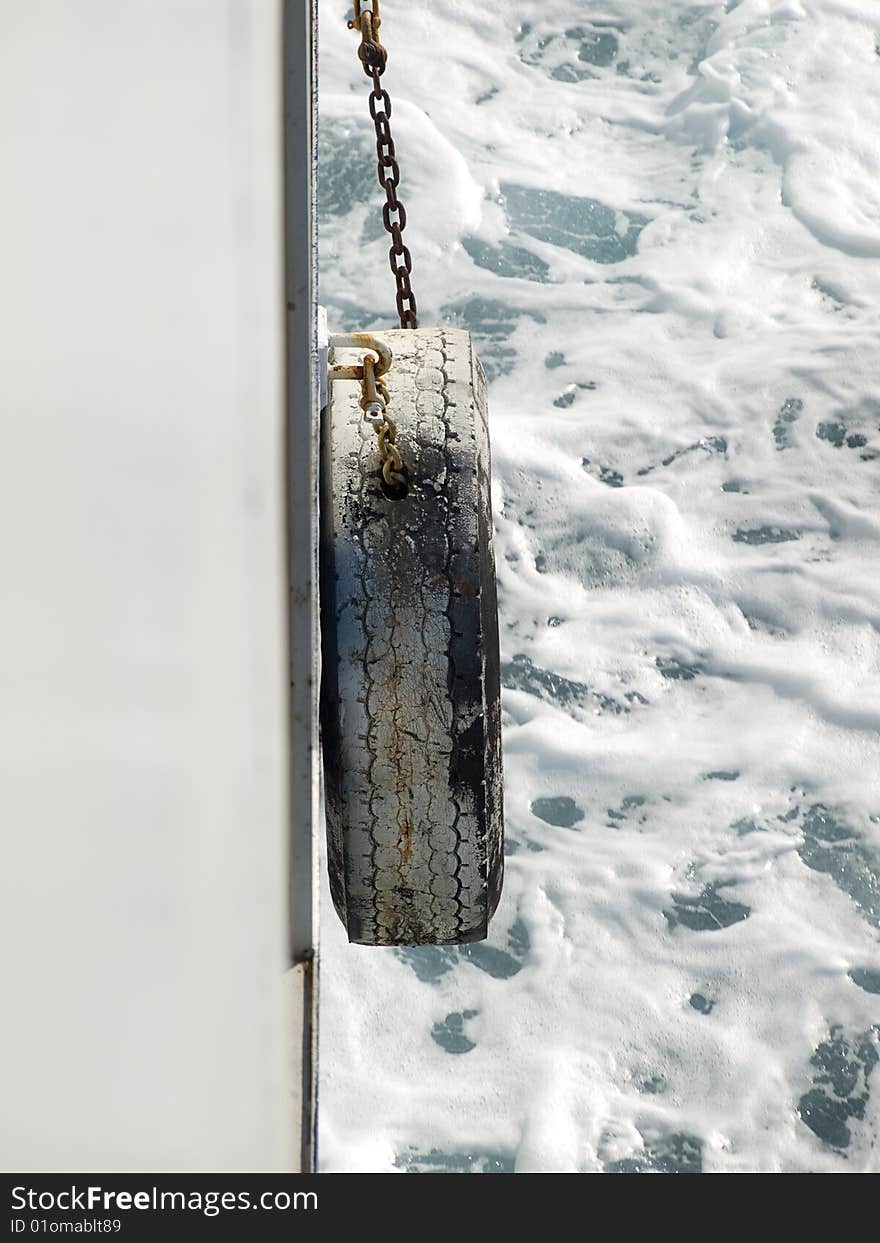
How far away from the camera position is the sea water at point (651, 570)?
3174 millimetres

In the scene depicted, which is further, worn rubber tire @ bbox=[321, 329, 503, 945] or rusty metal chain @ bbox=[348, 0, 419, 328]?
rusty metal chain @ bbox=[348, 0, 419, 328]

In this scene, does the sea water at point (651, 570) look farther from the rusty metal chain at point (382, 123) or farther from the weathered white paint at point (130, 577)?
the weathered white paint at point (130, 577)

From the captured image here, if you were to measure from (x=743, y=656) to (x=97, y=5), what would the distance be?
3797 millimetres

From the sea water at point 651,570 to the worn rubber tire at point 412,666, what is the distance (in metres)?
1.10

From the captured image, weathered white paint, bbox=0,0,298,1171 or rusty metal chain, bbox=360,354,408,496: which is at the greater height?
weathered white paint, bbox=0,0,298,1171

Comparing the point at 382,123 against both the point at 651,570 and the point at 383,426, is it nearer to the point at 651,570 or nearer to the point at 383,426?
the point at 383,426

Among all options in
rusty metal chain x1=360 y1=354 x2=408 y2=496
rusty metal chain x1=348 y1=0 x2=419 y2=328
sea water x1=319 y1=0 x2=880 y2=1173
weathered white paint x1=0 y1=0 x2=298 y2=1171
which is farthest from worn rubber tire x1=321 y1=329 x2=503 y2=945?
sea water x1=319 y1=0 x2=880 y2=1173

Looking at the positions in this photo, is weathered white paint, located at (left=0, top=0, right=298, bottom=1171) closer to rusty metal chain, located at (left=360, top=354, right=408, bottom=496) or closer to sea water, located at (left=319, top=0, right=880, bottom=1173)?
rusty metal chain, located at (left=360, top=354, right=408, bottom=496)

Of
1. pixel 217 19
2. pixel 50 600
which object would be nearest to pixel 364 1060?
pixel 217 19

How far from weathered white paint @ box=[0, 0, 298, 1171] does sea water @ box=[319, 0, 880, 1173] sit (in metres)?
2.25

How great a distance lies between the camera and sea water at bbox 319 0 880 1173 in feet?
10.4

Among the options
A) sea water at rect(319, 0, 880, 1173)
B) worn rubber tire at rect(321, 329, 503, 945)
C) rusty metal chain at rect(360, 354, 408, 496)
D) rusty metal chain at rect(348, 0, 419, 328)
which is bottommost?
sea water at rect(319, 0, 880, 1173)

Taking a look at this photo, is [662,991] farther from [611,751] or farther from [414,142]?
[414,142]

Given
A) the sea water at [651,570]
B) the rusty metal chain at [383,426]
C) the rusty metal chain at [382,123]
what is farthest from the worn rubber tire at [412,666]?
the sea water at [651,570]
